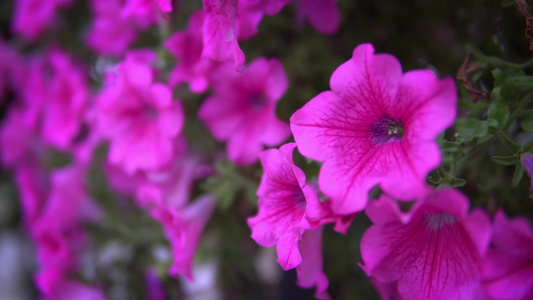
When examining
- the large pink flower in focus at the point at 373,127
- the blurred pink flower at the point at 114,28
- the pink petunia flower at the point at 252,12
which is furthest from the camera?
the blurred pink flower at the point at 114,28

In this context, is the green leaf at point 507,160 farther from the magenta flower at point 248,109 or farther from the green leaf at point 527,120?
the magenta flower at point 248,109

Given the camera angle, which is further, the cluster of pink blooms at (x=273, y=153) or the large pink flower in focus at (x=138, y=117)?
the large pink flower in focus at (x=138, y=117)

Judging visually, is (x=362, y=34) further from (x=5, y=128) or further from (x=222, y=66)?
(x=5, y=128)

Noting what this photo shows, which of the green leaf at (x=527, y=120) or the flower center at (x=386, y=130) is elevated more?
the green leaf at (x=527, y=120)

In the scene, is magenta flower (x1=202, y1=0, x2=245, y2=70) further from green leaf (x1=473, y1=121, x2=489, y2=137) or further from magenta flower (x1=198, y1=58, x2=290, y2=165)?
green leaf (x1=473, y1=121, x2=489, y2=137)

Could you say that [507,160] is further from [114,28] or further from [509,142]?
[114,28]

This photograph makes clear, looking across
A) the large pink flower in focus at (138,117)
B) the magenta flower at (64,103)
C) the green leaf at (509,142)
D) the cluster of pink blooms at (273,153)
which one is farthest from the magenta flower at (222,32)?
the magenta flower at (64,103)

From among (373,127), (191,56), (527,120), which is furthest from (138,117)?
(527,120)

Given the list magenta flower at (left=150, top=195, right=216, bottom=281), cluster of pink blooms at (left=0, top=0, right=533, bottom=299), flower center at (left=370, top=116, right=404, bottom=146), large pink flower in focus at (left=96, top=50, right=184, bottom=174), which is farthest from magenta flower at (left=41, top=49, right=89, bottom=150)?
flower center at (left=370, top=116, right=404, bottom=146)
